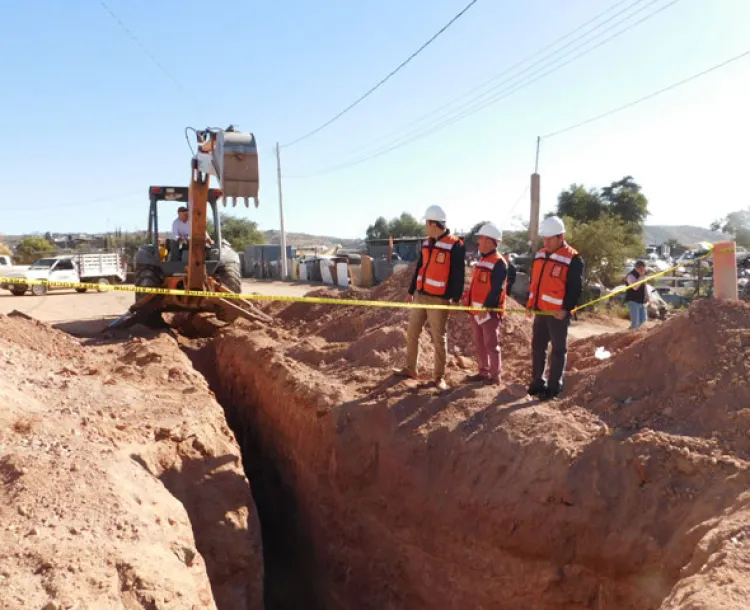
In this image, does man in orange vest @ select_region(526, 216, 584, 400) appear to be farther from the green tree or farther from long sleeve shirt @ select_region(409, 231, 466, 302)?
the green tree

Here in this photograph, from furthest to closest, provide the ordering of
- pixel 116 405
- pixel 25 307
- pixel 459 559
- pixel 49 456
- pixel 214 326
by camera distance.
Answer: pixel 25 307
pixel 214 326
pixel 116 405
pixel 459 559
pixel 49 456

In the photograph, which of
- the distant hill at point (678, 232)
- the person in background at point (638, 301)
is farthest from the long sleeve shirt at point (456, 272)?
the distant hill at point (678, 232)

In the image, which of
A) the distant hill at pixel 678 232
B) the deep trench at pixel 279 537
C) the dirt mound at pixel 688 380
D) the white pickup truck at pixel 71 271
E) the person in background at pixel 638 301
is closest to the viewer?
the dirt mound at pixel 688 380

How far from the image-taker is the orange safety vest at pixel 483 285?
628cm

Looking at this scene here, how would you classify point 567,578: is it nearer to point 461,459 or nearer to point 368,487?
point 461,459

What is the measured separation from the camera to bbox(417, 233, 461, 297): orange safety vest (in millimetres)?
6195

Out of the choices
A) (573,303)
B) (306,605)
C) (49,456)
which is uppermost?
(573,303)

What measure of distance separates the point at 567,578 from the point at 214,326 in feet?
26.9

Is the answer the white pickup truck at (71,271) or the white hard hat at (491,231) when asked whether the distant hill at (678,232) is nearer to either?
the white pickup truck at (71,271)

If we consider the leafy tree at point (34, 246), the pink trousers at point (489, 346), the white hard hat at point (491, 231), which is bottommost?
the pink trousers at point (489, 346)

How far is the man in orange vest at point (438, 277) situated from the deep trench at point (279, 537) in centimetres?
225

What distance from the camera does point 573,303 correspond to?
18.6ft

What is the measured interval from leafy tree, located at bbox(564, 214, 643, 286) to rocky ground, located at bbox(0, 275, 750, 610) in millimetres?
11955

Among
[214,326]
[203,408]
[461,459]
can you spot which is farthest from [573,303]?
[214,326]
